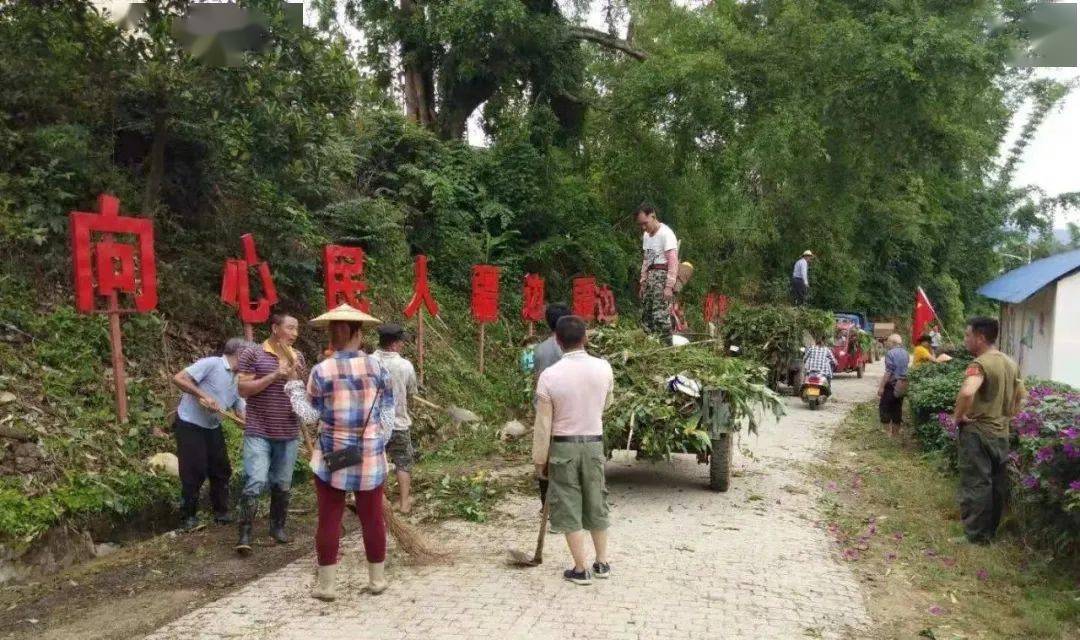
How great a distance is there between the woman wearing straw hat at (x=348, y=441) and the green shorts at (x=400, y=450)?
1.90 meters

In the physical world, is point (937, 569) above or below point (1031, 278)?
below

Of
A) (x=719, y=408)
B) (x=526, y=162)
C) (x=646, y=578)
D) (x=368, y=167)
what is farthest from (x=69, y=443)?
(x=526, y=162)

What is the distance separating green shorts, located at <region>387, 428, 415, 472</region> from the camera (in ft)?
22.6

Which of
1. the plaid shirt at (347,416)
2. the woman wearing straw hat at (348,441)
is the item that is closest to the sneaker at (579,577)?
the woman wearing straw hat at (348,441)

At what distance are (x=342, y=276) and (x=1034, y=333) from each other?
10.7 metres

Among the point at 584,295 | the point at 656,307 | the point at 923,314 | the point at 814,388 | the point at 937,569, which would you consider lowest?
the point at 937,569

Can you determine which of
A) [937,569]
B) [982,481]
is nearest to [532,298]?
[982,481]

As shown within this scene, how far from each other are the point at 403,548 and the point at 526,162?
12.2m

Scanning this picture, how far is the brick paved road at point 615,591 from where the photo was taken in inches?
175

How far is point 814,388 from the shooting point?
14.2 metres

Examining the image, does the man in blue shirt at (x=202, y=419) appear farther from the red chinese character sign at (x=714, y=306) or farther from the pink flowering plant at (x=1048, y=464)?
the red chinese character sign at (x=714, y=306)

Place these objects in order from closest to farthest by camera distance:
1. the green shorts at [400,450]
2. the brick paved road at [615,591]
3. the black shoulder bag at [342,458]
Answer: the brick paved road at [615,591]
the black shoulder bag at [342,458]
the green shorts at [400,450]

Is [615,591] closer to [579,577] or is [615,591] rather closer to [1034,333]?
[579,577]

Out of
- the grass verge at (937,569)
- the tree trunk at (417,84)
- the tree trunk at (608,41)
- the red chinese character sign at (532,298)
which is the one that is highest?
the tree trunk at (608,41)
